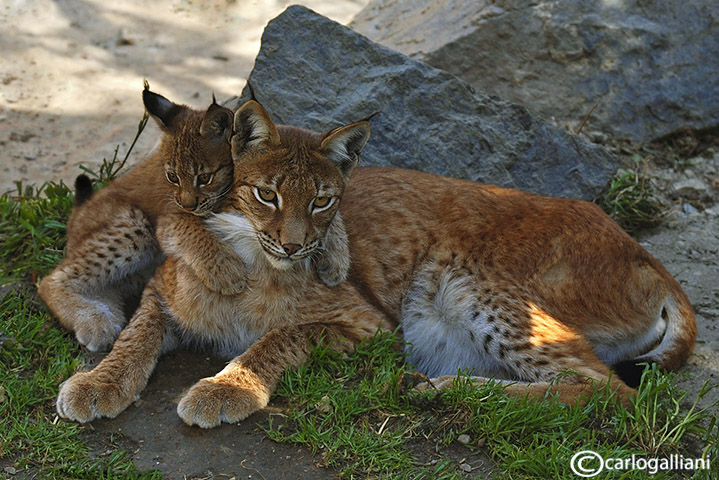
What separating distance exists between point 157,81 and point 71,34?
123 centimetres

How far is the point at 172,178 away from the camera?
14.4 feet

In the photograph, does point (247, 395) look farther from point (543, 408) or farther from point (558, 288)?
point (558, 288)

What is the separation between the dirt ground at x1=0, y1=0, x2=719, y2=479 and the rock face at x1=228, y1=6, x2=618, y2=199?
2.90 feet

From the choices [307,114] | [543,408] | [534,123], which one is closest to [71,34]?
[307,114]

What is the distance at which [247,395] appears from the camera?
13.1 feet

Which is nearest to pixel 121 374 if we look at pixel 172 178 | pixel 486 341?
pixel 172 178

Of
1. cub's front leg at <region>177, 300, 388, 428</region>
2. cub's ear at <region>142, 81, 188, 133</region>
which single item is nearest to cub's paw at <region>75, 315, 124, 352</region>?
cub's front leg at <region>177, 300, 388, 428</region>

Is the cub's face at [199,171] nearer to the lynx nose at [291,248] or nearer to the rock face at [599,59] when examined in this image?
the lynx nose at [291,248]

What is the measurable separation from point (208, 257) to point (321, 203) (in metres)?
0.66

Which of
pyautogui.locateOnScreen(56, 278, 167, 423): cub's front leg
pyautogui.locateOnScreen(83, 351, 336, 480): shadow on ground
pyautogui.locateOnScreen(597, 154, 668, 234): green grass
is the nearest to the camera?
pyautogui.locateOnScreen(83, 351, 336, 480): shadow on ground

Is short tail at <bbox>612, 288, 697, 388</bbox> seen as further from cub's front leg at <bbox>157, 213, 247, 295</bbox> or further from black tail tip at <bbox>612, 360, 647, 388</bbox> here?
cub's front leg at <bbox>157, 213, 247, 295</bbox>

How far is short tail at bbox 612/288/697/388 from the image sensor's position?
169 inches

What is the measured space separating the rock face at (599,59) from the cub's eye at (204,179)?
119 inches

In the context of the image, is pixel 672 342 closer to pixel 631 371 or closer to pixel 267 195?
pixel 631 371
